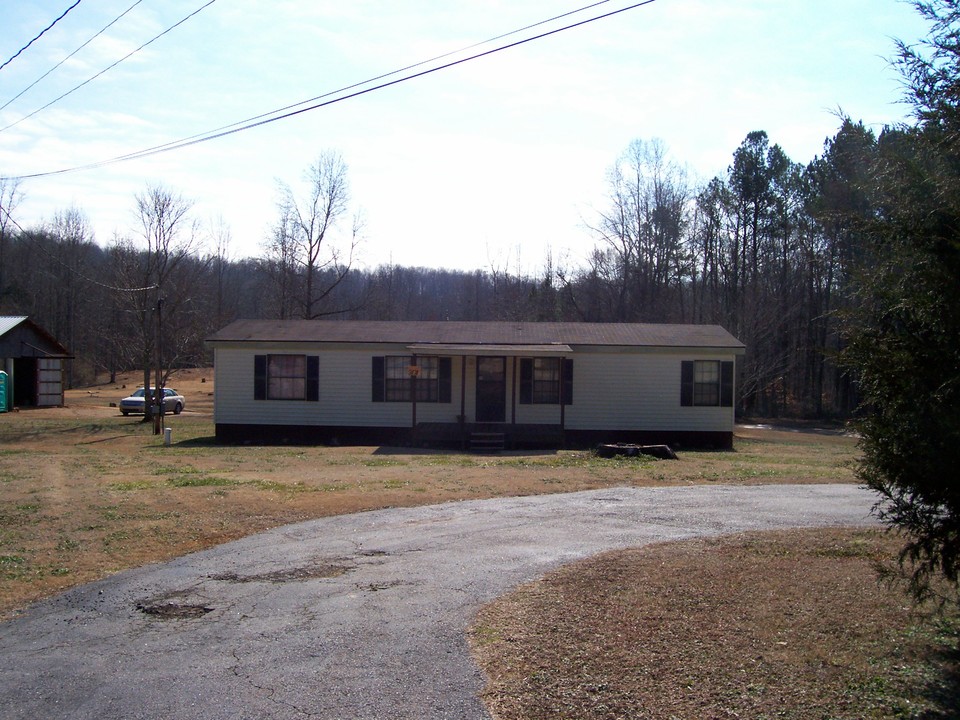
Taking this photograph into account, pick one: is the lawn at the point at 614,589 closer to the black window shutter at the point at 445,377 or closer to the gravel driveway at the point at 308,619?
the gravel driveway at the point at 308,619

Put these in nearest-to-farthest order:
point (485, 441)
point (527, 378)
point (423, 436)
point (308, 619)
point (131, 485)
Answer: point (308, 619)
point (131, 485)
point (485, 441)
point (423, 436)
point (527, 378)

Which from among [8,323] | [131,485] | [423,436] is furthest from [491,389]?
[8,323]

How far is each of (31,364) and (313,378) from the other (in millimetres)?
23707

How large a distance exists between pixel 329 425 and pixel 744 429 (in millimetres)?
17316

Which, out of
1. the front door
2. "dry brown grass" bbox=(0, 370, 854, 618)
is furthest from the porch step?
the front door

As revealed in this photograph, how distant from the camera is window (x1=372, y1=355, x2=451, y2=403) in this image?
23719mm

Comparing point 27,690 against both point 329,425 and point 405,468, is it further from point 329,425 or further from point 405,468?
point 329,425

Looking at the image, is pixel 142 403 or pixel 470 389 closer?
pixel 470 389

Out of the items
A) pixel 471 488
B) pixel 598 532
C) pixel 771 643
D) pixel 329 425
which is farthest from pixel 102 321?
pixel 771 643

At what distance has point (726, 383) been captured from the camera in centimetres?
2380

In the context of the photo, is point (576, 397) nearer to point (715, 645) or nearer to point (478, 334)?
point (478, 334)

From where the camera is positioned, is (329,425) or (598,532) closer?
(598,532)

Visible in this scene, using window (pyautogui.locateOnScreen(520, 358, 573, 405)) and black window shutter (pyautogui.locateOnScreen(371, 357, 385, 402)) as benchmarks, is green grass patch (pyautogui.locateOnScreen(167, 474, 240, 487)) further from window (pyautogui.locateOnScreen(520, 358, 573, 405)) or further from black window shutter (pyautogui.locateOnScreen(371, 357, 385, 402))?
window (pyautogui.locateOnScreen(520, 358, 573, 405))

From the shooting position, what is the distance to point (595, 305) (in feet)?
157
